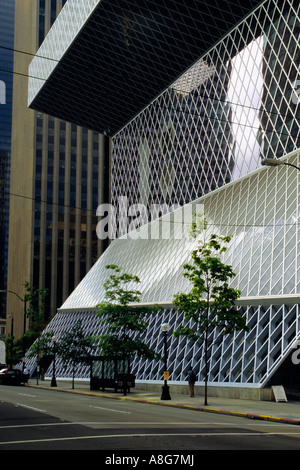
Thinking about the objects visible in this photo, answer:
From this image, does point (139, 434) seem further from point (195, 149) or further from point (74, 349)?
point (195, 149)

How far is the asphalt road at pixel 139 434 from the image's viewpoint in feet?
41.8

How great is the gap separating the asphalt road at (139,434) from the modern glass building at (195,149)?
1102 cm

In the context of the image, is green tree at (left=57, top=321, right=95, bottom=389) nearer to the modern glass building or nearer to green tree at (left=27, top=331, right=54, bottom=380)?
the modern glass building

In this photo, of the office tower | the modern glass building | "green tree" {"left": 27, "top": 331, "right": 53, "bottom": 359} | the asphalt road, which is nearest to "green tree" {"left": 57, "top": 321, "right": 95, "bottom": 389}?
the modern glass building

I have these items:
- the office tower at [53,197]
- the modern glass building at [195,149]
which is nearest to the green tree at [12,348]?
the office tower at [53,197]

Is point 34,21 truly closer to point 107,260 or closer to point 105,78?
point 105,78

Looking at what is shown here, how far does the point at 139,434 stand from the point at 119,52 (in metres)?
48.9

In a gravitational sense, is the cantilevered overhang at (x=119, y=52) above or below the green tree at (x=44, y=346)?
above

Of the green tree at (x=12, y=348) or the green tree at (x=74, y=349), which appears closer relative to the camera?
the green tree at (x=74, y=349)

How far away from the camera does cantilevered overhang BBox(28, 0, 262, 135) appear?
166ft

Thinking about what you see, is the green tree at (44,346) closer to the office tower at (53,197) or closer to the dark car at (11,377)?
the dark car at (11,377)

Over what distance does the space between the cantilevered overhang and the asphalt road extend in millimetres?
32070

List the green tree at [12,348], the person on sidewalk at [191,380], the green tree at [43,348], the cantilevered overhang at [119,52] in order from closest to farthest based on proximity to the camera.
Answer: the person on sidewalk at [191,380], the cantilevered overhang at [119,52], the green tree at [43,348], the green tree at [12,348]
